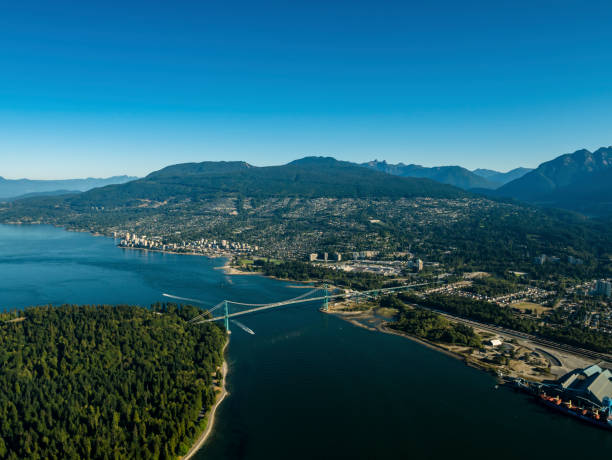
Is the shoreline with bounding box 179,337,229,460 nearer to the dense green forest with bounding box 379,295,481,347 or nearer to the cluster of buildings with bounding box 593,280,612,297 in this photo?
the dense green forest with bounding box 379,295,481,347

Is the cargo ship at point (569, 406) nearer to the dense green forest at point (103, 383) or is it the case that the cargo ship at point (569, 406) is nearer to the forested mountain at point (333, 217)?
the dense green forest at point (103, 383)

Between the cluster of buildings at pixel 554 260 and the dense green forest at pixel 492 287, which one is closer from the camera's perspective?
the dense green forest at pixel 492 287

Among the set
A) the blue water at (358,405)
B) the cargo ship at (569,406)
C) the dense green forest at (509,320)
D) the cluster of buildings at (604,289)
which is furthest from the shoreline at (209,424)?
the cluster of buildings at (604,289)

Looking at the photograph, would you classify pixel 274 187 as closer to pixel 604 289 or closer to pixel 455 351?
pixel 604 289

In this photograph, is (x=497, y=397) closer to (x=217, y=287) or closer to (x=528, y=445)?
(x=528, y=445)

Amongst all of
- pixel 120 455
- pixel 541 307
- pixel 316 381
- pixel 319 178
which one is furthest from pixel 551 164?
pixel 120 455

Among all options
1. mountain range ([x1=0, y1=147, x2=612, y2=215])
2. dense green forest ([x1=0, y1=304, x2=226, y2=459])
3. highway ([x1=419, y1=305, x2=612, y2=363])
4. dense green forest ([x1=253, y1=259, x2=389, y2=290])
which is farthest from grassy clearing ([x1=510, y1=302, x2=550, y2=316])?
mountain range ([x1=0, y1=147, x2=612, y2=215])
